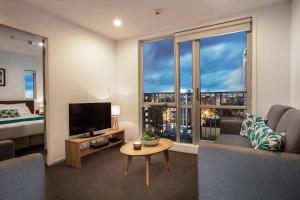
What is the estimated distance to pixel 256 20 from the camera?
8.96ft

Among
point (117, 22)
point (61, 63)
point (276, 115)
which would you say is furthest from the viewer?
point (117, 22)

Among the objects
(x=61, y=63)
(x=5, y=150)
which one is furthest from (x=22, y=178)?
(x=61, y=63)

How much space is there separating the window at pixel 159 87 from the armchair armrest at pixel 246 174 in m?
2.27

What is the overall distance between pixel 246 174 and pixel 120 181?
155 cm

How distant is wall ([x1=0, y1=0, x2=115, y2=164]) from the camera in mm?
2455

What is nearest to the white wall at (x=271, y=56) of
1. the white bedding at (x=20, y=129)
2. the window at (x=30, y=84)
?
the white bedding at (x=20, y=129)

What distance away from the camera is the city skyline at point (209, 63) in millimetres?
3066

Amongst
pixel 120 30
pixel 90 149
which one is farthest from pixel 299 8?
pixel 90 149

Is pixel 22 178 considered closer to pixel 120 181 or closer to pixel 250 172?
pixel 120 181

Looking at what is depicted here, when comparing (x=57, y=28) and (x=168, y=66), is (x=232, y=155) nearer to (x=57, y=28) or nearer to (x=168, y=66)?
(x=168, y=66)

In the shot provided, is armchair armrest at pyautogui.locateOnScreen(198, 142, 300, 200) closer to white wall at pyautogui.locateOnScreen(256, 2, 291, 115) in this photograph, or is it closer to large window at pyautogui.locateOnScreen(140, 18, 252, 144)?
white wall at pyautogui.locateOnScreen(256, 2, 291, 115)

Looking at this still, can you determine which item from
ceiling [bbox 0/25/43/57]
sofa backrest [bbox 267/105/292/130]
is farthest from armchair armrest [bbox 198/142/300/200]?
ceiling [bbox 0/25/43/57]

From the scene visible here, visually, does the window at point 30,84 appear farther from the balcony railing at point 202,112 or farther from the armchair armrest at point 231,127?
the armchair armrest at point 231,127

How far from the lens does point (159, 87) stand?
12.6 ft
